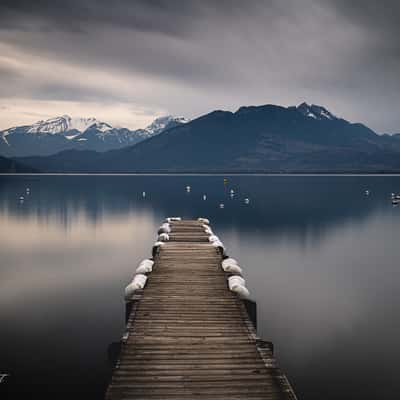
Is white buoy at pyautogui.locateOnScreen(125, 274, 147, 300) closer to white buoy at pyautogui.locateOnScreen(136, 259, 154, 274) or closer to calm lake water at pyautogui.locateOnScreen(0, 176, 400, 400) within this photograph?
white buoy at pyautogui.locateOnScreen(136, 259, 154, 274)

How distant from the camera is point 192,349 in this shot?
584 inches

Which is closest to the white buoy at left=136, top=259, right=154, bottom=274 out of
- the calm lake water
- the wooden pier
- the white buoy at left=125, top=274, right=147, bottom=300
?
the wooden pier

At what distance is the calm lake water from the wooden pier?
141 inches

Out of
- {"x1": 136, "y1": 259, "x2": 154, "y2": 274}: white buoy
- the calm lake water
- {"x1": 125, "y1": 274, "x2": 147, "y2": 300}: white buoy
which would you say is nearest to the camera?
the calm lake water

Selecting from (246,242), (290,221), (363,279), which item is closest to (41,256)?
(246,242)

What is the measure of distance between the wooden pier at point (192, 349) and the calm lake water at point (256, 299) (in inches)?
141

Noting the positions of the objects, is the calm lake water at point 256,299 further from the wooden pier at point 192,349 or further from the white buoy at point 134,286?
the wooden pier at point 192,349

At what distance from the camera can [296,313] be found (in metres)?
26.7

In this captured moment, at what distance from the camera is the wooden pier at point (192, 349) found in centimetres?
1243

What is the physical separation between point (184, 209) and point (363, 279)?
2375 inches

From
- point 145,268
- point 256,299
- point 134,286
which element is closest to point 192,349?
point 134,286

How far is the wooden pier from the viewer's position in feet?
40.8

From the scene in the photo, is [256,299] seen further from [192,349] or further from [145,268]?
[192,349]

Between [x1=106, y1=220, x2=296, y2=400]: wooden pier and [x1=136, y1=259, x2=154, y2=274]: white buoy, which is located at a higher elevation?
[x1=136, y1=259, x2=154, y2=274]: white buoy
